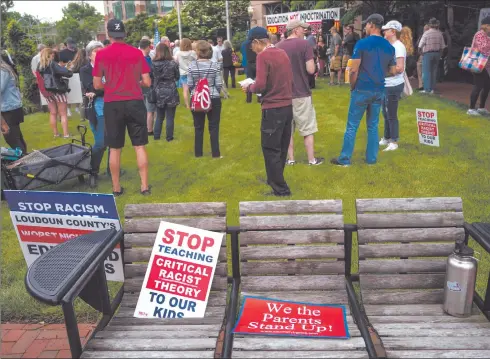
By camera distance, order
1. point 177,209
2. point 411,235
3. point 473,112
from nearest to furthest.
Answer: point 411,235, point 177,209, point 473,112

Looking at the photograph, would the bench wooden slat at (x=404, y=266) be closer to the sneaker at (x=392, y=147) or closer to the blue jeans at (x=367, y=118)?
the blue jeans at (x=367, y=118)

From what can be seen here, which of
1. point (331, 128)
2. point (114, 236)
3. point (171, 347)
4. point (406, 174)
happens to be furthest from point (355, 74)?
point (171, 347)

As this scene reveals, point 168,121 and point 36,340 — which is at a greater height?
point 168,121

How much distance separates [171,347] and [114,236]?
2.72ft

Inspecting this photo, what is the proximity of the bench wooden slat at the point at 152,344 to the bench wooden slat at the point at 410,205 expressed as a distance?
51.4 inches

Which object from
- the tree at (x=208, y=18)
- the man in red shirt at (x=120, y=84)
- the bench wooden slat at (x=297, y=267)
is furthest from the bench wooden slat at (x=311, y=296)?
the tree at (x=208, y=18)

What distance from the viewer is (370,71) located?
6.05 meters

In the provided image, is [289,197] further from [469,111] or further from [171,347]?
[469,111]

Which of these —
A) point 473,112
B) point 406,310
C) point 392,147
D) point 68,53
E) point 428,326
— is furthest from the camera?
point 68,53

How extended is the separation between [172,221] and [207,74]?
439 cm

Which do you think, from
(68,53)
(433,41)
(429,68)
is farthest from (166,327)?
(429,68)

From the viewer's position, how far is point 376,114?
6.36m

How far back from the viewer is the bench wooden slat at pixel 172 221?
3109mm

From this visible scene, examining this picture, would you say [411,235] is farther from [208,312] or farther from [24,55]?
[24,55]
